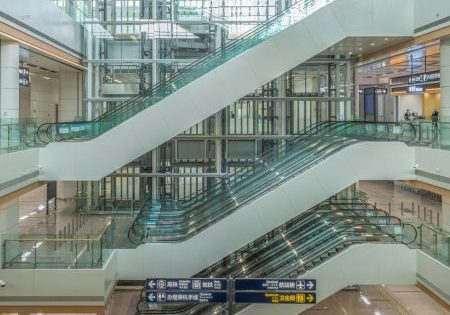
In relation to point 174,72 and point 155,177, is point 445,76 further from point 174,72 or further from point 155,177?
point 155,177

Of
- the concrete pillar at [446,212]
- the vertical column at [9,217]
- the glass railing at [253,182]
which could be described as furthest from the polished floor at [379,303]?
the vertical column at [9,217]

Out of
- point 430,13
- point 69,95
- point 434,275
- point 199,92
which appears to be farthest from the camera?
point 69,95

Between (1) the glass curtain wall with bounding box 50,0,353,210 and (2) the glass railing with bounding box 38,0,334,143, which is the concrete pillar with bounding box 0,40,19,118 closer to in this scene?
(2) the glass railing with bounding box 38,0,334,143

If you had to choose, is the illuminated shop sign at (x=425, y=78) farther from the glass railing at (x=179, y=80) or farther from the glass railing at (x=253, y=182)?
the glass railing at (x=179, y=80)

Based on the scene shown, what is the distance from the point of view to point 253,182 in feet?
52.4

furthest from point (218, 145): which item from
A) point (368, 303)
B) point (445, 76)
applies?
point (445, 76)

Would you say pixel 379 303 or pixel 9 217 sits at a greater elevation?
pixel 9 217

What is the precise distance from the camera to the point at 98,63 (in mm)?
22828

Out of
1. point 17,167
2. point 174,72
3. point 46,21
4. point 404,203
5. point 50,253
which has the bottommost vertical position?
point 404,203

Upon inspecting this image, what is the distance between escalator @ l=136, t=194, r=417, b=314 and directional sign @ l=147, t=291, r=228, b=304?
5.01 feet

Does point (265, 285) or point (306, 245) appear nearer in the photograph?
Answer: point (265, 285)

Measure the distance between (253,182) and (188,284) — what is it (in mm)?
4940

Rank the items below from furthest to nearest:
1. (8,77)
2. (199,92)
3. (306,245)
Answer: (8,77) < (199,92) < (306,245)

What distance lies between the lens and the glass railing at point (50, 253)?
12.0m
